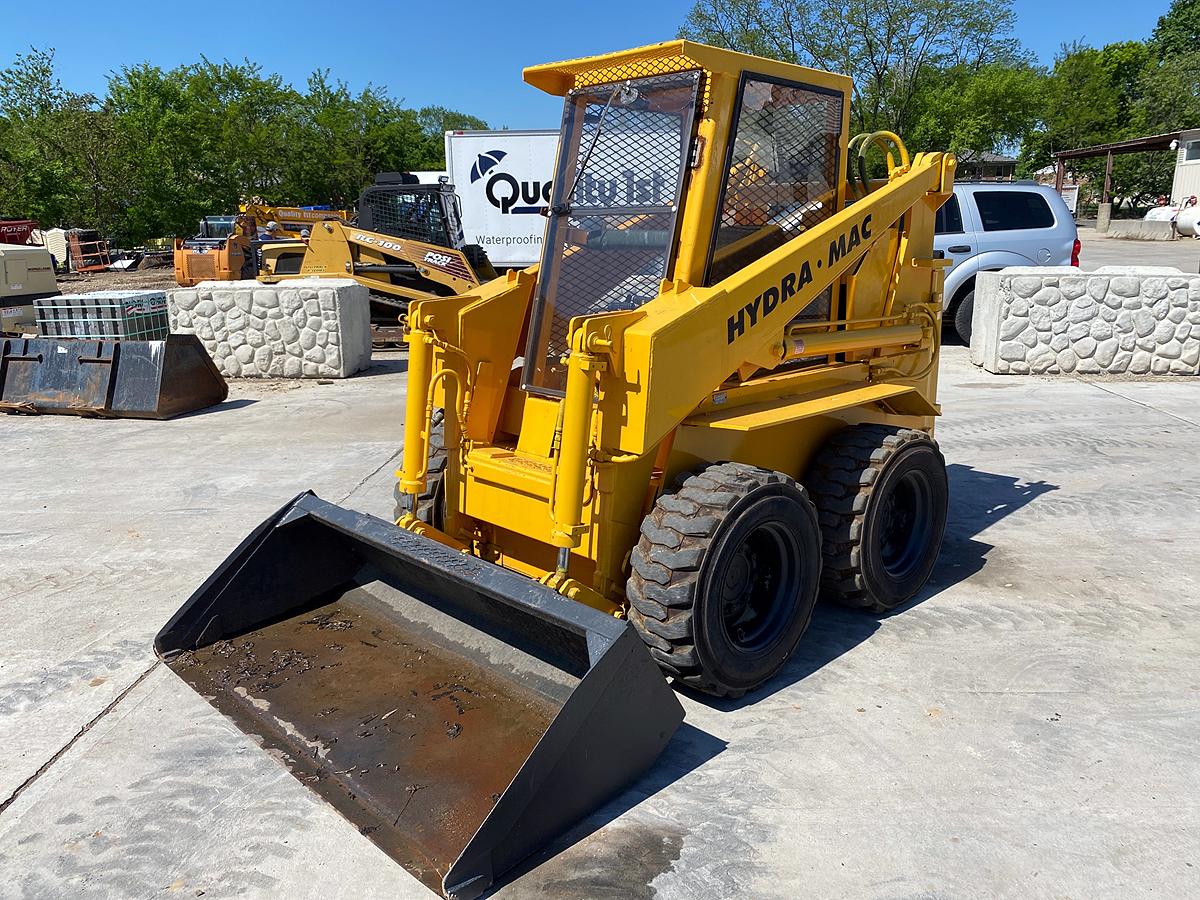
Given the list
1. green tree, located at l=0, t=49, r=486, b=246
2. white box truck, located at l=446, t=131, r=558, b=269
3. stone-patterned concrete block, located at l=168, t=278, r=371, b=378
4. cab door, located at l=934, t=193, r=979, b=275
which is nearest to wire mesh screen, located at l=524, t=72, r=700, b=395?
stone-patterned concrete block, located at l=168, t=278, r=371, b=378

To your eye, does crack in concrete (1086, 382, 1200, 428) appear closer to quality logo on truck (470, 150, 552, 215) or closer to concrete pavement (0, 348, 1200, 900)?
concrete pavement (0, 348, 1200, 900)

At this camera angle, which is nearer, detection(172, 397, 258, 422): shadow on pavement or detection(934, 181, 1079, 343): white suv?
detection(172, 397, 258, 422): shadow on pavement

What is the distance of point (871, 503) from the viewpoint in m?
4.29

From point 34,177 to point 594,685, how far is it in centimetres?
3810

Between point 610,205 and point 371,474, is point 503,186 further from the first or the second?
point 610,205

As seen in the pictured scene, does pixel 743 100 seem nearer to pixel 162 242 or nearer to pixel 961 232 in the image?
pixel 961 232

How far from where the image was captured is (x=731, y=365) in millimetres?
3818

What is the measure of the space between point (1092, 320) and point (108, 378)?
10.7 metres

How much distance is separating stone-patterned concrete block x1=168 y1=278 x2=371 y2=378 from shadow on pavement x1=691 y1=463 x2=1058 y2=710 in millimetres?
7581

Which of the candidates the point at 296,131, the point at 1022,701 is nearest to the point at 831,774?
the point at 1022,701

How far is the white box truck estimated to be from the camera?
60.5 ft

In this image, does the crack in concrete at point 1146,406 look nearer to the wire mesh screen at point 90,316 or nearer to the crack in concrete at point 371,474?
the crack in concrete at point 371,474

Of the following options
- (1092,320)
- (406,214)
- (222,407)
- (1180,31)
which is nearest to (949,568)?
(1092,320)

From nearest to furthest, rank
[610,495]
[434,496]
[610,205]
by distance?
[610,495]
[610,205]
[434,496]
